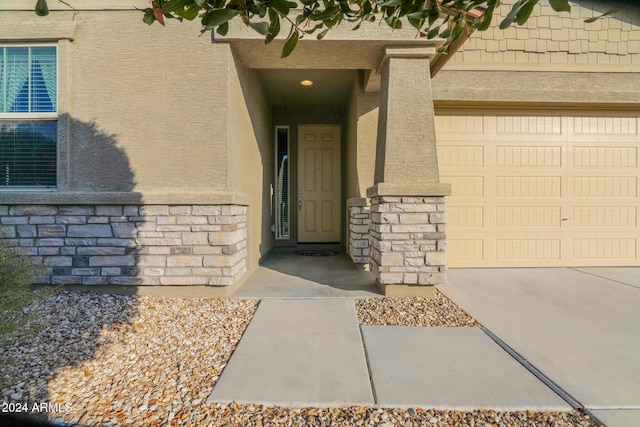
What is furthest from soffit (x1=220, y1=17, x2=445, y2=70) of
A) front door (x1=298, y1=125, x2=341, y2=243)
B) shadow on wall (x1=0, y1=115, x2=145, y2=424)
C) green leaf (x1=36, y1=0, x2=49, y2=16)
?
front door (x1=298, y1=125, x2=341, y2=243)

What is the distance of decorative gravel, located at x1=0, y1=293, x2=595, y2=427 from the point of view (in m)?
1.41

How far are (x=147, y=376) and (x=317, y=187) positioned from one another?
4.65m

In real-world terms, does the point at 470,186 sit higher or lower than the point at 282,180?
lower

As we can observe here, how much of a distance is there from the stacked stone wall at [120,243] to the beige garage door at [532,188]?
125 inches

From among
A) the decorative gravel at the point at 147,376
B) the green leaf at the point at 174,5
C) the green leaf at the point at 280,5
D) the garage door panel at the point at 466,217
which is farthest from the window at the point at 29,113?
the garage door panel at the point at 466,217

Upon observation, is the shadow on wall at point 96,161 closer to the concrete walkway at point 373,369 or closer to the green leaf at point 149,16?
the concrete walkway at point 373,369

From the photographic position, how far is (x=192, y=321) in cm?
244

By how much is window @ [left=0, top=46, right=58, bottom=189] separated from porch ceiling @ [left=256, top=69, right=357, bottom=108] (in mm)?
2323

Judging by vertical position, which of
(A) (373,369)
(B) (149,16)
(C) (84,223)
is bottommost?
(A) (373,369)

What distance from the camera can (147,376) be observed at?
1.71m

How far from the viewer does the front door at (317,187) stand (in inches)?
238

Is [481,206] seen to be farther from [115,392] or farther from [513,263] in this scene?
[115,392]

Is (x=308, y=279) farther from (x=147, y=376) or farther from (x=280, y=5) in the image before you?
(x=280, y=5)

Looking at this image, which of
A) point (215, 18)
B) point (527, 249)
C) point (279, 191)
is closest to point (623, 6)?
point (527, 249)
